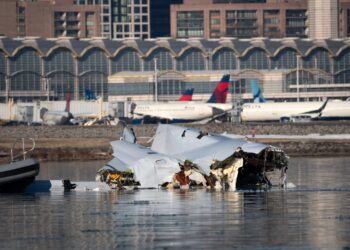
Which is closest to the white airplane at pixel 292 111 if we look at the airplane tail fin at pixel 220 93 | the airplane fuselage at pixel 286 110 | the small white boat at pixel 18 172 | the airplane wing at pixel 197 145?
the airplane fuselage at pixel 286 110

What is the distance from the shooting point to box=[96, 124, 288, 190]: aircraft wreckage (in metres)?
57.8

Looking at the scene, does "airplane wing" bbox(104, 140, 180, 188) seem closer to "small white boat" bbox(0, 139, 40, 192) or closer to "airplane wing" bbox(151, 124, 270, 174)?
"airplane wing" bbox(151, 124, 270, 174)

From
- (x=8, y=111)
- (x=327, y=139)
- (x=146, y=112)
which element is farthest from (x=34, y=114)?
(x=327, y=139)

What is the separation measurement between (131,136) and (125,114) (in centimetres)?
11705

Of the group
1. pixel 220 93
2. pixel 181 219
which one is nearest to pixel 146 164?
pixel 181 219

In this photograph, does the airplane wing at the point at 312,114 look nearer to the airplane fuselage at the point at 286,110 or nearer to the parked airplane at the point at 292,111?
the parked airplane at the point at 292,111

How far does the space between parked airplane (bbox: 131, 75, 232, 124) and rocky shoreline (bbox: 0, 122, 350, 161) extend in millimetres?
38728

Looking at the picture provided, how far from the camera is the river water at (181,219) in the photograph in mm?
38406

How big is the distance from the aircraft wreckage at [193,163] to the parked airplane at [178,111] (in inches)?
4259

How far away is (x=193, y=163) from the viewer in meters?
58.6

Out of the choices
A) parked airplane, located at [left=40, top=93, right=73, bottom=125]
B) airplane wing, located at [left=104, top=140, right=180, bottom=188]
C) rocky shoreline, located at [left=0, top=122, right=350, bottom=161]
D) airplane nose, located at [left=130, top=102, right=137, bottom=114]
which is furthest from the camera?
airplane nose, located at [left=130, top=102, right=137, bottom=114]

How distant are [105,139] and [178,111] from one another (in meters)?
56.5

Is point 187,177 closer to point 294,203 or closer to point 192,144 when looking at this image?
point 192,144

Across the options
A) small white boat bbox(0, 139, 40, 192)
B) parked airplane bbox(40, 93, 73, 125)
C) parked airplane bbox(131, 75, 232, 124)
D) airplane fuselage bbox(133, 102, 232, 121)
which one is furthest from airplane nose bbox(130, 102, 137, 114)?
small white boat bbox(0, 139, 40, 192)
